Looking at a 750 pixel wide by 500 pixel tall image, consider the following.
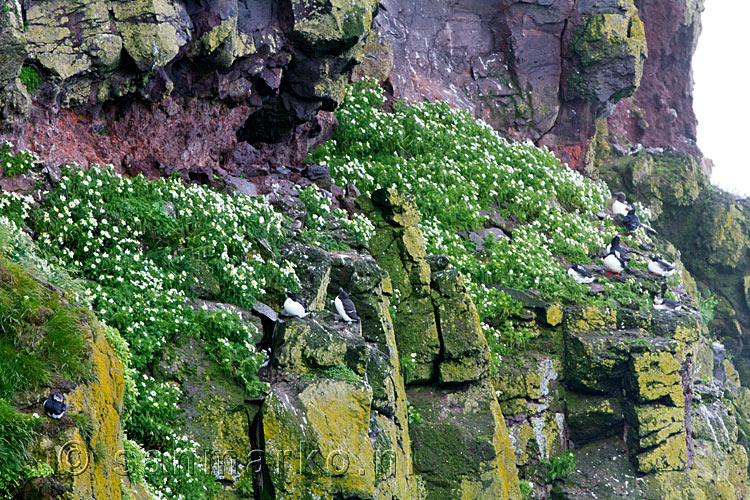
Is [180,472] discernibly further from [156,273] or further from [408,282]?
[408,282]

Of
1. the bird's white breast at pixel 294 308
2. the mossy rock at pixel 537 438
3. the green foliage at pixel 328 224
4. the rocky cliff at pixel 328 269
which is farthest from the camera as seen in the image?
the mossy rock at pixel 537 438

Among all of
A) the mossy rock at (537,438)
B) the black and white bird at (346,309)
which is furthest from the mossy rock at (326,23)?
the mossy rock at (537,438)

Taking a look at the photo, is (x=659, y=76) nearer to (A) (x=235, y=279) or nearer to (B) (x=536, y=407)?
(B) (x=536, y=407)

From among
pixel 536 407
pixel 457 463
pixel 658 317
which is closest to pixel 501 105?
pixel 658 317

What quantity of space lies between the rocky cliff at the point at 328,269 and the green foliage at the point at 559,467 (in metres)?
0.04

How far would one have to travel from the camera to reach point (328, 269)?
13078 mm

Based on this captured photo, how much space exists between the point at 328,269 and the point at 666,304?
28.1 feet

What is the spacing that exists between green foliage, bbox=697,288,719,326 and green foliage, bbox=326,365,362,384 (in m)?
19.5

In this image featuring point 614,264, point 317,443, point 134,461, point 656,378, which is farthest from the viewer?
point 614,264

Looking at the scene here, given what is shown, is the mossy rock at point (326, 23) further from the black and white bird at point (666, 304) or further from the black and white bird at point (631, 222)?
the black and white bird at point (631, 222)

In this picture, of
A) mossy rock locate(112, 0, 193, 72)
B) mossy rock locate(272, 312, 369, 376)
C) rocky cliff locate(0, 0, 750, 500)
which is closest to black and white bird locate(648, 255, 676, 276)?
rocky cliff locate(0, 0, 750, 500)

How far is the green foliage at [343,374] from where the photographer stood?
10.7 m

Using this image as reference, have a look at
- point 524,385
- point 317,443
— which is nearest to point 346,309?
point 317,443

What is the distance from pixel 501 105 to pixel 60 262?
55.9 ft
